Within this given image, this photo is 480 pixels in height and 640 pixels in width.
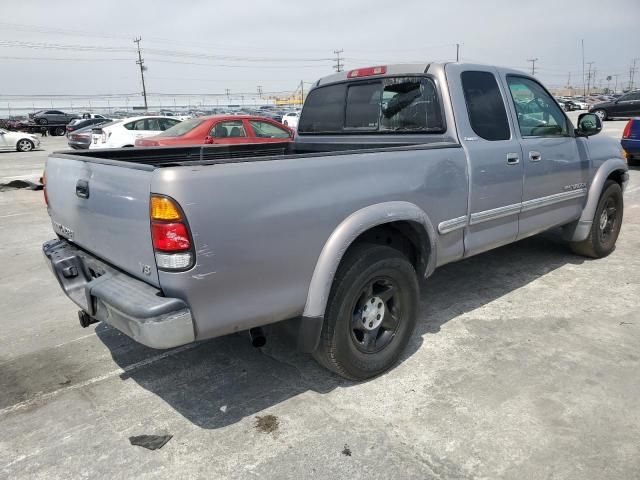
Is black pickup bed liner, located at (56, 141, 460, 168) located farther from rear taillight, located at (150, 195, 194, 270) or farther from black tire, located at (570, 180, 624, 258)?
black tire, located at (570, 180, 624, 258)

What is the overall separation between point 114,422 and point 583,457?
8.03ft

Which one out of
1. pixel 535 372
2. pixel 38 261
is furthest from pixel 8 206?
pixel 535 372

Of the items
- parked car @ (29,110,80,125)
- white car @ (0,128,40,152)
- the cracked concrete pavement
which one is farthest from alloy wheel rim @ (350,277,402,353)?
parked car @ (29,110,80,125)

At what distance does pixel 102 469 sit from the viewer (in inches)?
98.3

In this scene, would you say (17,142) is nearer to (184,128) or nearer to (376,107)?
(184,128)

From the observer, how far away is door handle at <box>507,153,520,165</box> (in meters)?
3.93

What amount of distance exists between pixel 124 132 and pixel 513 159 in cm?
1452

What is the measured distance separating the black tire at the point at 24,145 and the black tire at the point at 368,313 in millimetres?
23458

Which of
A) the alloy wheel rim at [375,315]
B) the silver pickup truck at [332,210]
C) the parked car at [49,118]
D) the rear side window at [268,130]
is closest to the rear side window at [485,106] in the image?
the silver pickup truck at [332,210]

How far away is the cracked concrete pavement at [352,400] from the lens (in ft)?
8.25

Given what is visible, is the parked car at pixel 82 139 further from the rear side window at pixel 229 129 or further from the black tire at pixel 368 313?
the black tire at pixel 368 313

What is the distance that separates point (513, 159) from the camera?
13.0 feet

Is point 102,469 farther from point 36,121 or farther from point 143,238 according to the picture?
point 36,121

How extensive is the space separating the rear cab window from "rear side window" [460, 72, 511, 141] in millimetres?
267
